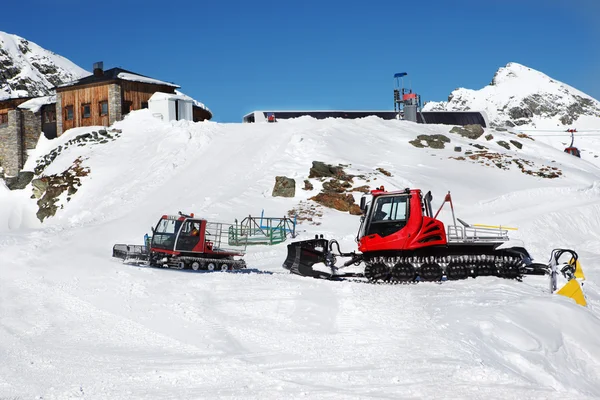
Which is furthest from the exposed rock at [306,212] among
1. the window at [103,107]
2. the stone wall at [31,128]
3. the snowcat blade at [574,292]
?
the stone wall at [31,128]

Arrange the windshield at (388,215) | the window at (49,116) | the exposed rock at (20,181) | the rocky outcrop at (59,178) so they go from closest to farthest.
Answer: the windshield at (388,215)
the rocky outcrop at (59,178)
the exposed rock at (20,181)
the window at (49,116)

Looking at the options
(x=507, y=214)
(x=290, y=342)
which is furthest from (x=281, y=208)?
(x=290, y=342)

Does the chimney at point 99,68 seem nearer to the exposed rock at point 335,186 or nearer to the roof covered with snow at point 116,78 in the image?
the roof covered with snow at point 116,78

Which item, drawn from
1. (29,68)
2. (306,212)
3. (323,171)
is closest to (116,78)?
(323,171)

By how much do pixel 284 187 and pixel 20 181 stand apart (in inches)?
830

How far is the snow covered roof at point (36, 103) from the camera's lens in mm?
47616

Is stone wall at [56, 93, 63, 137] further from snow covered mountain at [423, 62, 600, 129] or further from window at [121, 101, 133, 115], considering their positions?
snow covered mountain at [423, 62, 600, 129]

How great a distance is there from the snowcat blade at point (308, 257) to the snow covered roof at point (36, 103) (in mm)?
39091

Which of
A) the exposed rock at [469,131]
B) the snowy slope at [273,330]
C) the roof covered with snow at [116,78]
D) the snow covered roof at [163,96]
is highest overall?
the roof covered with snow at [116,78]

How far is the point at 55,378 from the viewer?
24.2 feet

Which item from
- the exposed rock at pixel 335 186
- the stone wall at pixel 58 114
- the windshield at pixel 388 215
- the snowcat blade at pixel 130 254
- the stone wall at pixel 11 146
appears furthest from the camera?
the stone wall at pixel 58 114

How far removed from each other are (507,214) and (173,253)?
1735 centimetres

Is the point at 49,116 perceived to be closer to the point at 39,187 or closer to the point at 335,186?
the point at 39,187

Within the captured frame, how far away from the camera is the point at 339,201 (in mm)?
28828
